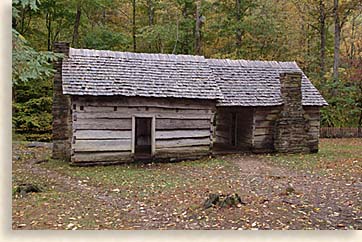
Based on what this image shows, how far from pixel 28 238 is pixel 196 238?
1.73m

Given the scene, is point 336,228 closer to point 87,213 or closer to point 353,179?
→ point 353,179

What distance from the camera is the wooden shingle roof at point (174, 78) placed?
7.38m

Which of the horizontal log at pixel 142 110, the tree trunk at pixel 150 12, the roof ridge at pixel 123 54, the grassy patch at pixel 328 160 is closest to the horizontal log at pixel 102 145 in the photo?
the horizontal log at pixel 142 110

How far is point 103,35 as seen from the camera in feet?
40.7

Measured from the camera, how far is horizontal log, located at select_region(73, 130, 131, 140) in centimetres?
722

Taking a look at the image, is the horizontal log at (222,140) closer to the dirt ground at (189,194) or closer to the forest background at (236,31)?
the dirt ground at (189,194)

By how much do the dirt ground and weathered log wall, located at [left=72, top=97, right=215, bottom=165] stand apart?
31cm

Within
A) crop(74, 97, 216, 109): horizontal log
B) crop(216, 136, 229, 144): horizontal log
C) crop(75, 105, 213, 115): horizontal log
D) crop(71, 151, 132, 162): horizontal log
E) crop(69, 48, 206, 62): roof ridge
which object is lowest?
crop(71, 151, 132, 162): horizontal log

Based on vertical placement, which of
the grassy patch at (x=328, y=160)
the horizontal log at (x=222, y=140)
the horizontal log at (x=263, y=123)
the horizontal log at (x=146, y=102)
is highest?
the horizontal log at (x=146, y=102)

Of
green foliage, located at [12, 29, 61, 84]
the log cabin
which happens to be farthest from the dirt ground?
green foliage, located at [12, 29, 61, 84]

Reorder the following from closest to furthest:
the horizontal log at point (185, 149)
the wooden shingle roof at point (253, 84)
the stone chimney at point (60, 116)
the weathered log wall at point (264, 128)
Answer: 1. the stone chimney at point (60, 116)
2. the horizontal log at point (185, 149)
3. the wooden shingle roof at point (253, 84)
4. the weathered log wall at point (264, 128)

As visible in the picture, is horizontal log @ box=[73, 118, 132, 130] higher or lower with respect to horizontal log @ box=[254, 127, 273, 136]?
higher

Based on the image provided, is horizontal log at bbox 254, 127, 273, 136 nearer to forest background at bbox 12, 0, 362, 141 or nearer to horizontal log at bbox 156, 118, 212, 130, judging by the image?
horizontal log at bbox 156, 118, 212, 130

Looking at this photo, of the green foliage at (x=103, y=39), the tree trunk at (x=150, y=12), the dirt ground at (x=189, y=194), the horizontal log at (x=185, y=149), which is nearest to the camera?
the dirt ground at (x=189, y=194)
